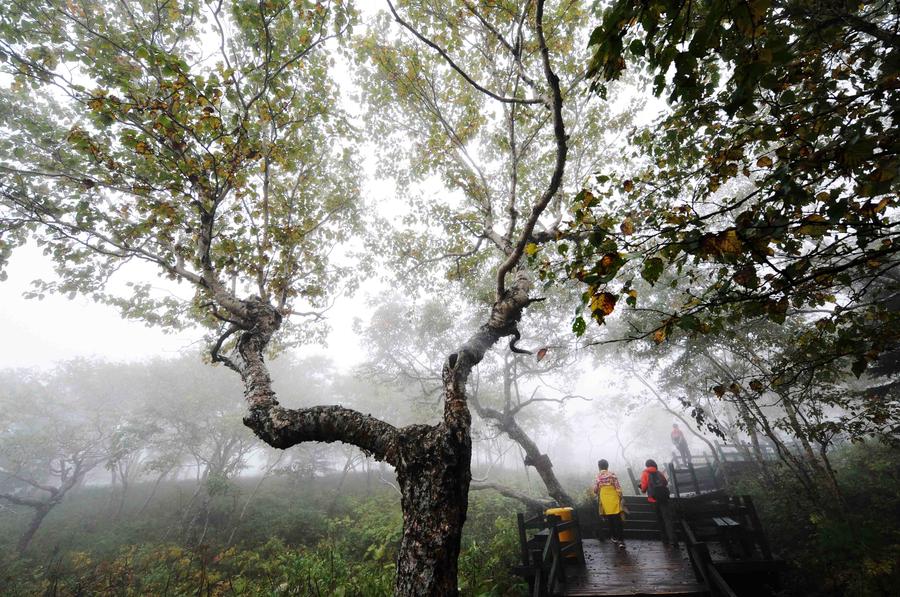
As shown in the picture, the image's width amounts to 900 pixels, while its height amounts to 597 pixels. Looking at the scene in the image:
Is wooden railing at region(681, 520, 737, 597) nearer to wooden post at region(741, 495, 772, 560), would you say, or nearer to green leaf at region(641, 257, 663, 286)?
wooden post at region(741, 495, 772, 560)

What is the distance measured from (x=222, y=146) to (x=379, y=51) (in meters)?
3.94

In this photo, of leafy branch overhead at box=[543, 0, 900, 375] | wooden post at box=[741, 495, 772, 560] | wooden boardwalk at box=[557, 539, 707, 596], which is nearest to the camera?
leafy branch overhead at box=[543, 0, 900, 375]

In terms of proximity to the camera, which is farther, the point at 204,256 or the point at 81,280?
the point at 81,280

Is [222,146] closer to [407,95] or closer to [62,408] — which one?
[407,95]

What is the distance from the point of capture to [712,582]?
566cm

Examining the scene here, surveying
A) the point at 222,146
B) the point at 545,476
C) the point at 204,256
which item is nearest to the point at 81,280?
the point at 204,256

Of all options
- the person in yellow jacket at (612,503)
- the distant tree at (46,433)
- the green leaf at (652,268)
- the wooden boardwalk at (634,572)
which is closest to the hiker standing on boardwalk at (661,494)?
the wooden boardwalk at (634,572)

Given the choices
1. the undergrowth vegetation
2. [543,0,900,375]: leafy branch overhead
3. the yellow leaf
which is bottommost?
the undergrowth vegetation

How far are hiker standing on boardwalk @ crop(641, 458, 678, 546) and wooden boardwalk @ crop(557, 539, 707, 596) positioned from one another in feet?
1.17

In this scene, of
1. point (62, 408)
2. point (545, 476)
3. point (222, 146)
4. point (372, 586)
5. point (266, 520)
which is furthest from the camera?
point (62, 408)

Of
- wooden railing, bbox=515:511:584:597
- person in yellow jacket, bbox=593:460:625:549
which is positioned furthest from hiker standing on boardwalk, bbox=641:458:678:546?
wooden railing, bbox=515:511:584:597

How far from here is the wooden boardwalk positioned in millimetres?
6336

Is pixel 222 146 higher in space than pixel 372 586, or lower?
higher

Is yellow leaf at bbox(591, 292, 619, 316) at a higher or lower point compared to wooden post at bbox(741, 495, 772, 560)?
higher
